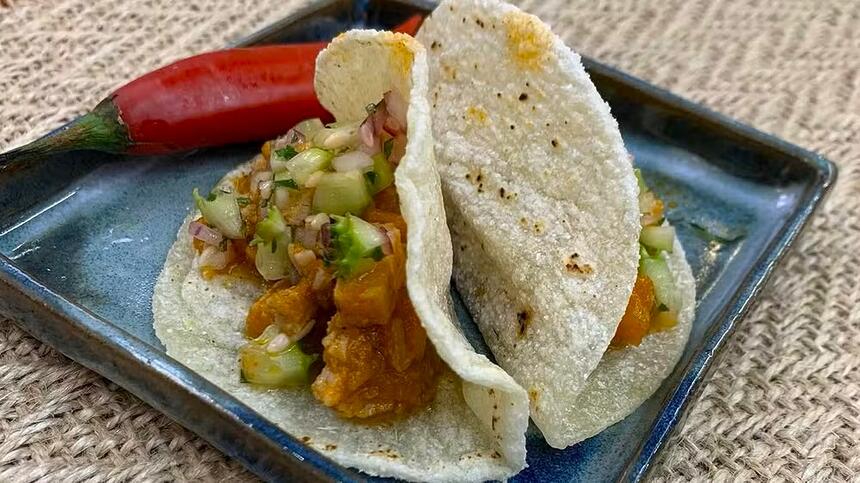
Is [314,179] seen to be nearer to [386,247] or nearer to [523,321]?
[386,247]

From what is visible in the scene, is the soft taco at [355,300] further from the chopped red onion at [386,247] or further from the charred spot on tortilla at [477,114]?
the charred spot on tortilla at [477,114]

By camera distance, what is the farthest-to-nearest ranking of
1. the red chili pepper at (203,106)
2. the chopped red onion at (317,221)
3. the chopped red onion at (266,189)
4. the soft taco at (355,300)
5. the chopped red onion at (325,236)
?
1. the red chili pepper at (203,106)
2. the chopped red onion at (266,189)
3. the chopped red onion at (317,221)
4. the chopped red onion at (325,236)
5. the soft taco at (355,300)

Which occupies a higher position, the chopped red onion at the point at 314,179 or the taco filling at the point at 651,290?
the chopped red onion at the point at 314,179

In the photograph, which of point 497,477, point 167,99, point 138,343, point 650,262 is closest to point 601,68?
point 650,262

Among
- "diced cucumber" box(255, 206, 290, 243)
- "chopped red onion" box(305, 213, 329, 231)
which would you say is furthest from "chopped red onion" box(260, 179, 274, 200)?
"chopped red onion" box(305, 213, 329, 231)

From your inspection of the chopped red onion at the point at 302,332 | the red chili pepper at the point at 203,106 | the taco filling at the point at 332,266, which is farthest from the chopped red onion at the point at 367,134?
the red chili pepper at the point at 203,106
